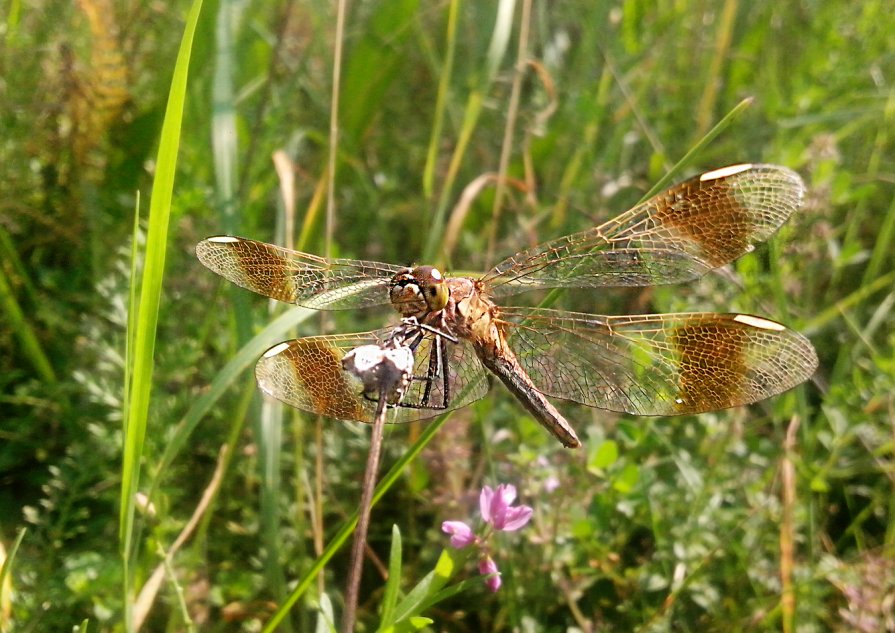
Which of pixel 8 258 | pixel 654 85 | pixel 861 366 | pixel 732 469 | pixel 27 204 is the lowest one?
pixel 732 469

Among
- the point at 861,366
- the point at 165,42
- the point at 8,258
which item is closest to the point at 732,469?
the point at 861,366

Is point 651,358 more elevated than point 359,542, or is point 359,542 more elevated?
point 651,358

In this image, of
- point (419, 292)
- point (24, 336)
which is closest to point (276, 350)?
point (419, 292)

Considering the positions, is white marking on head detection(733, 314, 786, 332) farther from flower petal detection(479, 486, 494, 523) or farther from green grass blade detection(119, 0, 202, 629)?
green grass blade detection(119, 0, 202, 629)

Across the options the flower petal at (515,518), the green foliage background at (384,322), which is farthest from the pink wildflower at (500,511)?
the green foliage background at (384,322)

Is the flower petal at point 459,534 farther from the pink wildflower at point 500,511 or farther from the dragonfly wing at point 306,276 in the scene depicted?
the dragonfly wing at point 306,276

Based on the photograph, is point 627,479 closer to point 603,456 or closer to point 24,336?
point 603,456

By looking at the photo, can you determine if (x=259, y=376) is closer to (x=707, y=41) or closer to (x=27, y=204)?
(x=27, y=204)
